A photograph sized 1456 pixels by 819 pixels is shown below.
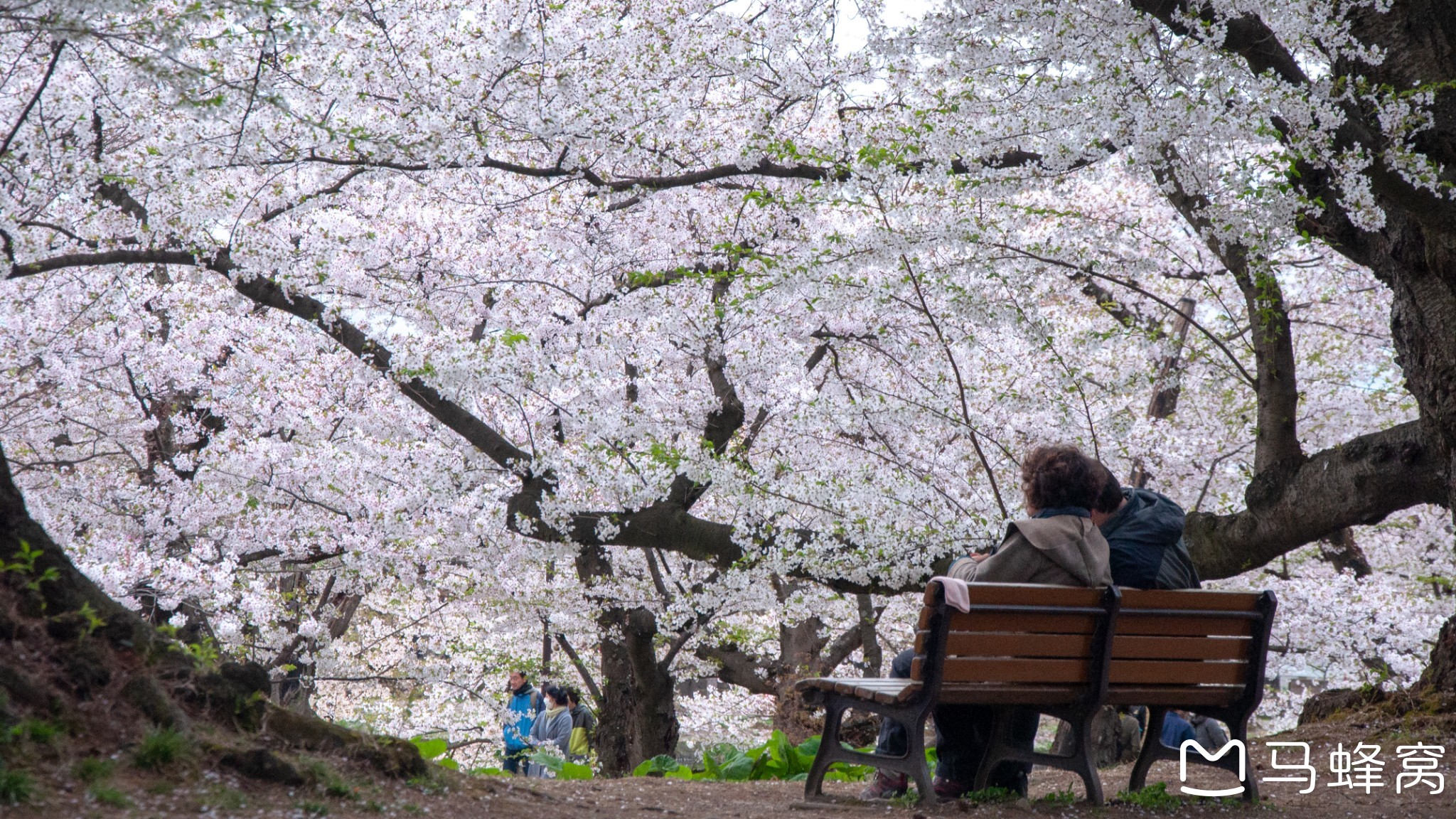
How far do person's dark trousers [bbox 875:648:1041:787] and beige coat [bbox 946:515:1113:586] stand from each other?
0.54 m

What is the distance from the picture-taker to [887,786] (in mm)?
4387

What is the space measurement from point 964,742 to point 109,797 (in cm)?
303

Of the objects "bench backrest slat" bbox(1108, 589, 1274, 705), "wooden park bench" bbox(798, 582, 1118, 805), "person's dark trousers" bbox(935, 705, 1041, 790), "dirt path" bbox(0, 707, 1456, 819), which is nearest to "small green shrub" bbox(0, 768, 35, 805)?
"dirt path" bbox(0, 707, 1456, 819)

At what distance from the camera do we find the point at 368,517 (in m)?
11.4

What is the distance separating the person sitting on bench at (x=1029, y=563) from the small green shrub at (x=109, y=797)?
2602mm

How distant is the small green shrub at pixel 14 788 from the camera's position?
2.25 metres

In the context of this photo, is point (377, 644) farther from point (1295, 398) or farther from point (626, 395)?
point (1295, 398)

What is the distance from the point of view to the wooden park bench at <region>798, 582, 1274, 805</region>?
3742 millimetres

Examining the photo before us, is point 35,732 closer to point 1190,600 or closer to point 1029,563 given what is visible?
point 1029,563

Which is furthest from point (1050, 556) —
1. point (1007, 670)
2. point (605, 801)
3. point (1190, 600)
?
point (605, 801)

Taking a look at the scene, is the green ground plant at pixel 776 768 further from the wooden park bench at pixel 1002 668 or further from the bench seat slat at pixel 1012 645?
the bench seat slat at pixel 1012 645

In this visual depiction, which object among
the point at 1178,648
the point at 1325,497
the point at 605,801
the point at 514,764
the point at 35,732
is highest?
the point at 1325,497

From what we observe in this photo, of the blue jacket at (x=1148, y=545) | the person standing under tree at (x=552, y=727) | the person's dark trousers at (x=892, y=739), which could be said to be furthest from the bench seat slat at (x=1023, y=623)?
the person standing under tree at (x=552, y=727)

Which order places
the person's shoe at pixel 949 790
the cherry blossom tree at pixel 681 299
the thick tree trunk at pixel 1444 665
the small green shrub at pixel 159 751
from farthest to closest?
1. the thick tree trunk at pixel 1444 665
2. the cherry blossom tree at pixel 681 299
3. the person's shoe at pixel 949 790
4. the small green shrub at pixel 159 751
